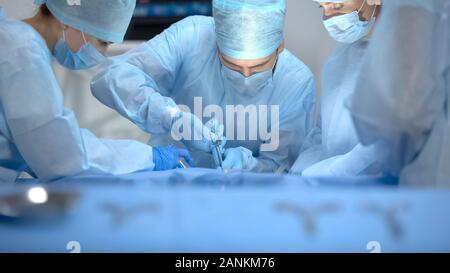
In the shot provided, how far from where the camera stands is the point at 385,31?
1085 mm

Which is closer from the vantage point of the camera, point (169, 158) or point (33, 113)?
point (33, 113)

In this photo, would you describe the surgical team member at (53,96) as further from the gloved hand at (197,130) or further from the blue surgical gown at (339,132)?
the blue surgical gown at (339,132)

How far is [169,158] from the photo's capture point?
143cm

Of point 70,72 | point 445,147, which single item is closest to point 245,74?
point 70,72

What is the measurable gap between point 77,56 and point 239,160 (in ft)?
1.58

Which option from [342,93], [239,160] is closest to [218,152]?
[239,160]

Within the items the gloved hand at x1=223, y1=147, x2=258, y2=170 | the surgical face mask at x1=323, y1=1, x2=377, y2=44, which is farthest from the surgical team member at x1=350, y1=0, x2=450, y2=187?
the gloved hand at x1=223, y1=147, x2=258, y2=170

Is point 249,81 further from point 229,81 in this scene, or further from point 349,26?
point 349,26

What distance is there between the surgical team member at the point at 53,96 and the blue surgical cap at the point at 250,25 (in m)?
0.24

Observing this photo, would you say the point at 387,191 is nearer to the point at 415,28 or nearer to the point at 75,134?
the point at 415,28

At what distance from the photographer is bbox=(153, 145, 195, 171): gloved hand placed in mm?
1434

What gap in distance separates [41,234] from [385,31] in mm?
805

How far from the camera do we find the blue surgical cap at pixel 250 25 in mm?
1441
